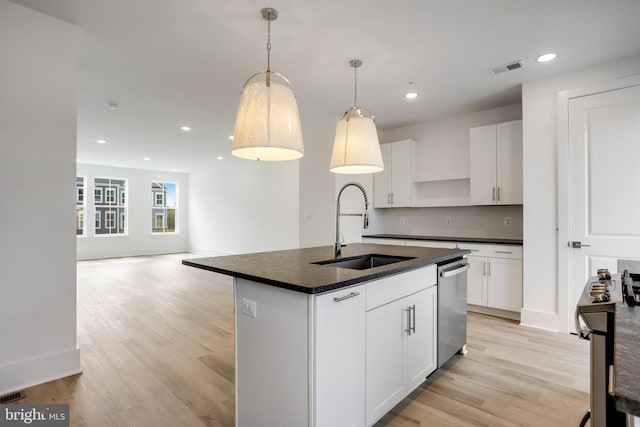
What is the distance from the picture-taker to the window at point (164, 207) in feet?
33.5

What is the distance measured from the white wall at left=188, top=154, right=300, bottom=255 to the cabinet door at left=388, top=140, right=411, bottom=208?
2341 millimetres

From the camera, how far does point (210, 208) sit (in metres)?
9.93

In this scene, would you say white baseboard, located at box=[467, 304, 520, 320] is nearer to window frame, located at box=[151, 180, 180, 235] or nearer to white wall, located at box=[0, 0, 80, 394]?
white wall, located at box=[0, 0, 80, 394]

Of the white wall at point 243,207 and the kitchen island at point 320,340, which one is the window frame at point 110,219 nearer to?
the white wall at point 243,207

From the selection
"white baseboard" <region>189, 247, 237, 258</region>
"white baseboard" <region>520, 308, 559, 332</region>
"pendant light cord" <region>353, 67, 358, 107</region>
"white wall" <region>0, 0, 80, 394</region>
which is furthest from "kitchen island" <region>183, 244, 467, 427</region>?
"white baseboard" <region>189, 247, 237, 258</region>

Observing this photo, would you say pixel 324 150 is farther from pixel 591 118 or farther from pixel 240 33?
pixel 591 118

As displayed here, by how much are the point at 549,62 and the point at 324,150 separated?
286cm

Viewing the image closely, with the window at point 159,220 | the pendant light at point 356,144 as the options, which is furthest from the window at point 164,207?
the pendant light at point 356,144

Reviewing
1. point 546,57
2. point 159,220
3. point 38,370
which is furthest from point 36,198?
point 159,220

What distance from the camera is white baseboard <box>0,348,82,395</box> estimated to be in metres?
2.18

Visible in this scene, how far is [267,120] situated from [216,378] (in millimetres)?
1930

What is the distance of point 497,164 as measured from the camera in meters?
4.05

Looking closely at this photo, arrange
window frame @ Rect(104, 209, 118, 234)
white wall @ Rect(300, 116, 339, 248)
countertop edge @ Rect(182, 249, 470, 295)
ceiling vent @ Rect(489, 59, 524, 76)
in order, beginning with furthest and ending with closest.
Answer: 1. window frame @ Rect(104, 209, 118, 234)
2. white wall @ Rect(300, 116, 339, 248)
3. ceiling vent @ Rect(489, 59, 524, 76)
4. countertop edge @ Rect(182, 249, 470, 295)

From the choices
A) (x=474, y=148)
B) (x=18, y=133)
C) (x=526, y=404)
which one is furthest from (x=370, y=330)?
(x=474, y=148)
